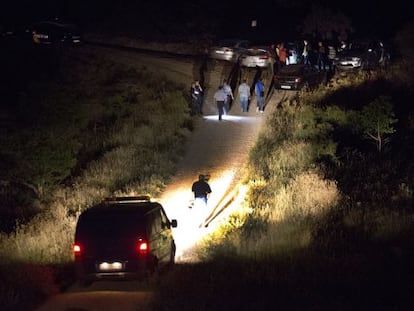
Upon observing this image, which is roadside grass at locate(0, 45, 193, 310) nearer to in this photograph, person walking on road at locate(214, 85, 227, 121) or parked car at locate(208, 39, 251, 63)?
person walking on road at locate(214, 85, 227, 121)

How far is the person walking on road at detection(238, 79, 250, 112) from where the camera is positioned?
106 ft

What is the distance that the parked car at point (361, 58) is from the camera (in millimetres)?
39125

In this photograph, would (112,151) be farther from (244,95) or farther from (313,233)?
(313,233)

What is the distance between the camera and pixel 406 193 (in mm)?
18922

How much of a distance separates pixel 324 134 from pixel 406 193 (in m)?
6.90

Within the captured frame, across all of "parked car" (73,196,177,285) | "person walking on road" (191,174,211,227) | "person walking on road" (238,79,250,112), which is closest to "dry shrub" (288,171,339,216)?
"person walking on road" (191,174,211,227)

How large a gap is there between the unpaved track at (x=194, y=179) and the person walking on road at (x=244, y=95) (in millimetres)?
323

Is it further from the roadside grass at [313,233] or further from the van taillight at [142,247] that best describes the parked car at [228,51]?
the van taillight at [142,247]

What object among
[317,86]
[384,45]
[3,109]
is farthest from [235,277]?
[384,45]

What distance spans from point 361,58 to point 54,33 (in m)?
20.5

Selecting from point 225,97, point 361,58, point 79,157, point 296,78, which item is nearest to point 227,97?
point 225,97

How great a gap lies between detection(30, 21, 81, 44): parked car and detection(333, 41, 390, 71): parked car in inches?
716

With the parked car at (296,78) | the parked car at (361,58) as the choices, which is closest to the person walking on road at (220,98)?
the parked car at (296,78)

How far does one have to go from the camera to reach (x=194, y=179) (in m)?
24.9
